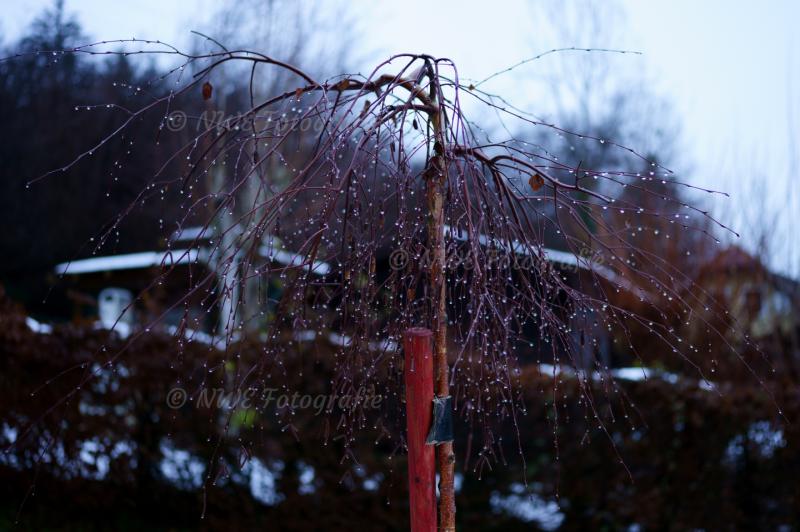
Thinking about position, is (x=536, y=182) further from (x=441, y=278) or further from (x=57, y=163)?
(x=57, y=163)

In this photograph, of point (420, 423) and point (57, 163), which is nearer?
point (420, 423)

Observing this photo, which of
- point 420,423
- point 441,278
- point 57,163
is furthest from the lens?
point 57,163

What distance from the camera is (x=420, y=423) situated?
7.19ft

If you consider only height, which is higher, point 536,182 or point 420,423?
point 536,182

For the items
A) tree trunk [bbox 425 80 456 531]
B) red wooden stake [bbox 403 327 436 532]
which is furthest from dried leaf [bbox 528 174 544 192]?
red wooden stake [bbox 403 327 436 532]

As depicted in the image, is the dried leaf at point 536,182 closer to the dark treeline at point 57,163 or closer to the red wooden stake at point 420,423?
the red wooden stake at point 420,423

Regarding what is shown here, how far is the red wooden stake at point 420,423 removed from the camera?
2.15 metres

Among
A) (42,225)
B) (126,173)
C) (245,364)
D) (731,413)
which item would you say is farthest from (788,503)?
(42,225)

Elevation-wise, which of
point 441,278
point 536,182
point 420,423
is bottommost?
point 420,423

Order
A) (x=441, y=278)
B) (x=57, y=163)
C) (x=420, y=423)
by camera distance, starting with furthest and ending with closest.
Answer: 1. (x=57, y=163)
2. (x=420, y=423)
3. (x=441, y=278)

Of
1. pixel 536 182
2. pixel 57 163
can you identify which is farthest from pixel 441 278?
pixel 57 163

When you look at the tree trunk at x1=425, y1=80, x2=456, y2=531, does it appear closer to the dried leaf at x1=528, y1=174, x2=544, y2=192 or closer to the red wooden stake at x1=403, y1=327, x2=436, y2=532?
the red wooden stake at x1=403, y1=327, x2=436, y2=532

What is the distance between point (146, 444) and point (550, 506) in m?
3.00

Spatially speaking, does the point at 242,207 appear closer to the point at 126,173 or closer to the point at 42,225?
the point at 126,173
